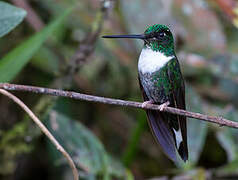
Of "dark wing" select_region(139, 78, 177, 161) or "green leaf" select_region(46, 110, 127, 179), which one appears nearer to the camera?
"dark wing" select_region(139, 78, 177, 161)

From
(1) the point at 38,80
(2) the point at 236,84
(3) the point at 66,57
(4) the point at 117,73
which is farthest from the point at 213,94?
(1) the point at 38,80

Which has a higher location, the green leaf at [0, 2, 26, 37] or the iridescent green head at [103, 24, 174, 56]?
the green leaf at [0, 2, 26, 37]

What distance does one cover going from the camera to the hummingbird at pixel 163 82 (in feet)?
7.79

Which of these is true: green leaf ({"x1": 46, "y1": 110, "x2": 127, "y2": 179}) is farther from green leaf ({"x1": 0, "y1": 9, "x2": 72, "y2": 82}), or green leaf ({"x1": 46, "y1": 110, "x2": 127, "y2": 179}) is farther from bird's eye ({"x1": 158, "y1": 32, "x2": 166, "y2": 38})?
bird's eye ({"x1": 158, "y1": 32, "x2": 166, "y2": 38})

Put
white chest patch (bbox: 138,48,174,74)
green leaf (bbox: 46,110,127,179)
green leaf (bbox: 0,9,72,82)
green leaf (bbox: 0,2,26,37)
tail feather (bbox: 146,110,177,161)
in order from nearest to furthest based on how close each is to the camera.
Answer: green leaf (bbox: 0,2,26,37) → green leaf (bbox: 0,9,72,82) → tail feather (bbox: 146,110,177,161) → white chest patch (bbox: 138,48,174,74) → green leaf (bbox: 46,110,127,179)

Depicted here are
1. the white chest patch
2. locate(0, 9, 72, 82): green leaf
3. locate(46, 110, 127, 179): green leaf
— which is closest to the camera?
locate(0, 9, 72, 82): green leaf

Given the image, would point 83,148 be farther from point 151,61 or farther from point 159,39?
point 159,39

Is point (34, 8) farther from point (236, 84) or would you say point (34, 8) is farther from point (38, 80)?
point (236, 84)

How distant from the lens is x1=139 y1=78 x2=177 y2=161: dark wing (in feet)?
7.57

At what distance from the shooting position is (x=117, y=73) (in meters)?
3.86

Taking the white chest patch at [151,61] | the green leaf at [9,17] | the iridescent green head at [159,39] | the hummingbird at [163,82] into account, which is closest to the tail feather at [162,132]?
the hummingbird at [163,82]

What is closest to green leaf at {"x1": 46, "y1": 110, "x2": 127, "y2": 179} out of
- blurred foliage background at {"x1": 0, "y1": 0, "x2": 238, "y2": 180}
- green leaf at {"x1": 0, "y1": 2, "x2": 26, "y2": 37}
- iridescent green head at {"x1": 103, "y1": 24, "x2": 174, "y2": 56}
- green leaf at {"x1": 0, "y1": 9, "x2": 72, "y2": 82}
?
blurred foliage background at {"x1": 0, "y1": 0, "x2": 238, "y2": 180}

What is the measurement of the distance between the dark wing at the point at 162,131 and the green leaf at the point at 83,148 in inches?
17.4

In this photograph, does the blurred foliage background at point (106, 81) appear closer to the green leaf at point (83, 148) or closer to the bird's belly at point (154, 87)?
the green leaf at point (83, 148)
